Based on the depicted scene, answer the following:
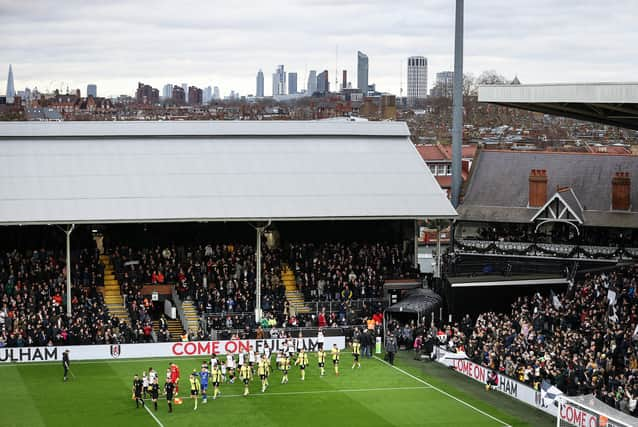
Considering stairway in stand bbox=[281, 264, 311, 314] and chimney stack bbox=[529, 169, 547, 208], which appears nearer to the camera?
stairway in stand bbox=[281, 264, 311, 314]

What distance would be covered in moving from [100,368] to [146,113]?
3316 inches

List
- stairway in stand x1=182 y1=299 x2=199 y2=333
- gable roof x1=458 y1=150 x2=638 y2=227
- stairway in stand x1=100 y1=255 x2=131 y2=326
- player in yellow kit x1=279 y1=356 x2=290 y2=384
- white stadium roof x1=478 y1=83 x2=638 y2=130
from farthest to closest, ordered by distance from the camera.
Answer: gable roof x1=458 y1=150 x2=638 y2=227 < stairway in stand x1=100 y1=255 x2=131 y2=326 < stairway in stand x1=182 y1=299 x2=199 y2=333 < player in yellow kit x1=279 y1=356 x2=290 y2=384 < white stadium roof x1=478 y1=83 x2=638 y2=130

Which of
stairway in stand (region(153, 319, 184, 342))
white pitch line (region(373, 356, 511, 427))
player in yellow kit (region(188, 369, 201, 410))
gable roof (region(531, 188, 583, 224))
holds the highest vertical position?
gable roof (region(531, 188, 583, 224))

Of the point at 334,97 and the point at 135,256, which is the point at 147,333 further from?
the point at 334,97

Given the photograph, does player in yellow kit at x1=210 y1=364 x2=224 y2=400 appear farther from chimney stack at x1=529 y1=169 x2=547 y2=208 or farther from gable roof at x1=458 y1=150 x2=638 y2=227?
chimney stack at x1=529 y1=169 x2=547 y2=208

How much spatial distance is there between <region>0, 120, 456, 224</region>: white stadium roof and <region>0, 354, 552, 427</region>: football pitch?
7.98 m

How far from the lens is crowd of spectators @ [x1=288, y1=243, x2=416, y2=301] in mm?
53156

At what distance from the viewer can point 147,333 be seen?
4753cm

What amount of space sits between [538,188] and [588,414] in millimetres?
24431

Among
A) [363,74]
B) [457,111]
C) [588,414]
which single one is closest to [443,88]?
[363,74]

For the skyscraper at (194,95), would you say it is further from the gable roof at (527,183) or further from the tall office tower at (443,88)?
the gable roof at (527,183)

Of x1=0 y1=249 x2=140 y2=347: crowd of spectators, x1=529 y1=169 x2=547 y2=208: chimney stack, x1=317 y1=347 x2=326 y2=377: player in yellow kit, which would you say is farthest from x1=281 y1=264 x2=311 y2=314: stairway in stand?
x1=529 y1=169 x2=547 y2=208: chimney stack

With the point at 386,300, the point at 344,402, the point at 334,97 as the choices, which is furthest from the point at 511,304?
the point at 334,97

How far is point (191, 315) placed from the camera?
166ft
